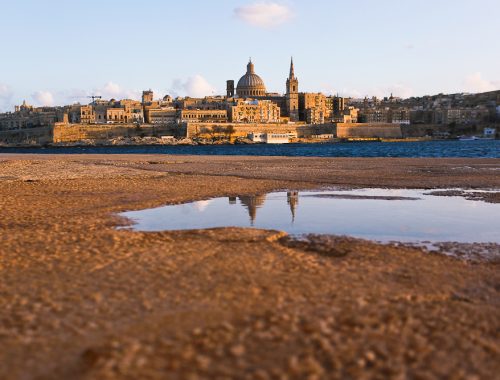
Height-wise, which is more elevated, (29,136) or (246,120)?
(246,120)

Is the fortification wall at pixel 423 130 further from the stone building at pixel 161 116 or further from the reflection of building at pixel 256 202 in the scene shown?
the reflection of building at pixel 256 202

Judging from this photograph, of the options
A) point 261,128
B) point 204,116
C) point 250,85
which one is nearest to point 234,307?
point 261,128

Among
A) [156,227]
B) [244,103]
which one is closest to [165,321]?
[156,227]

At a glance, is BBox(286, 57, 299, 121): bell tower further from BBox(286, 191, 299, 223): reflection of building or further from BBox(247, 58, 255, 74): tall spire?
BBox(286, 191, 299, 223): reflection of building

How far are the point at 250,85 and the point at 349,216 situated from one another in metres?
162

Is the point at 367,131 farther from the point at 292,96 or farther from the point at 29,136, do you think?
the point at 29,136

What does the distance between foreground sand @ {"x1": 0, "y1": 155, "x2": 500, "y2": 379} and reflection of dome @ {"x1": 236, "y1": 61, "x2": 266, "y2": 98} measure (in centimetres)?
16247

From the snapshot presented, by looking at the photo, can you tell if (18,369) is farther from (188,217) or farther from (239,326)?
(188,217)

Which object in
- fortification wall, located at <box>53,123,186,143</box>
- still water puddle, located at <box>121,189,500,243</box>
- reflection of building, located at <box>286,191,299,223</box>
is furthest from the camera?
fortification wall, located at <box>53,123,186,143</box>

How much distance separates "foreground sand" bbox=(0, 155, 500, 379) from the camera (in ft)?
16.9

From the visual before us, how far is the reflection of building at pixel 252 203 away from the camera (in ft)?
46.6

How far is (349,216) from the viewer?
13914 mm

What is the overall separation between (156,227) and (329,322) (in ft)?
21.7

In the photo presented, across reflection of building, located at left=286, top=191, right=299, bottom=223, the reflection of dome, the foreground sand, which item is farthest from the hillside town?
the foreground sand
